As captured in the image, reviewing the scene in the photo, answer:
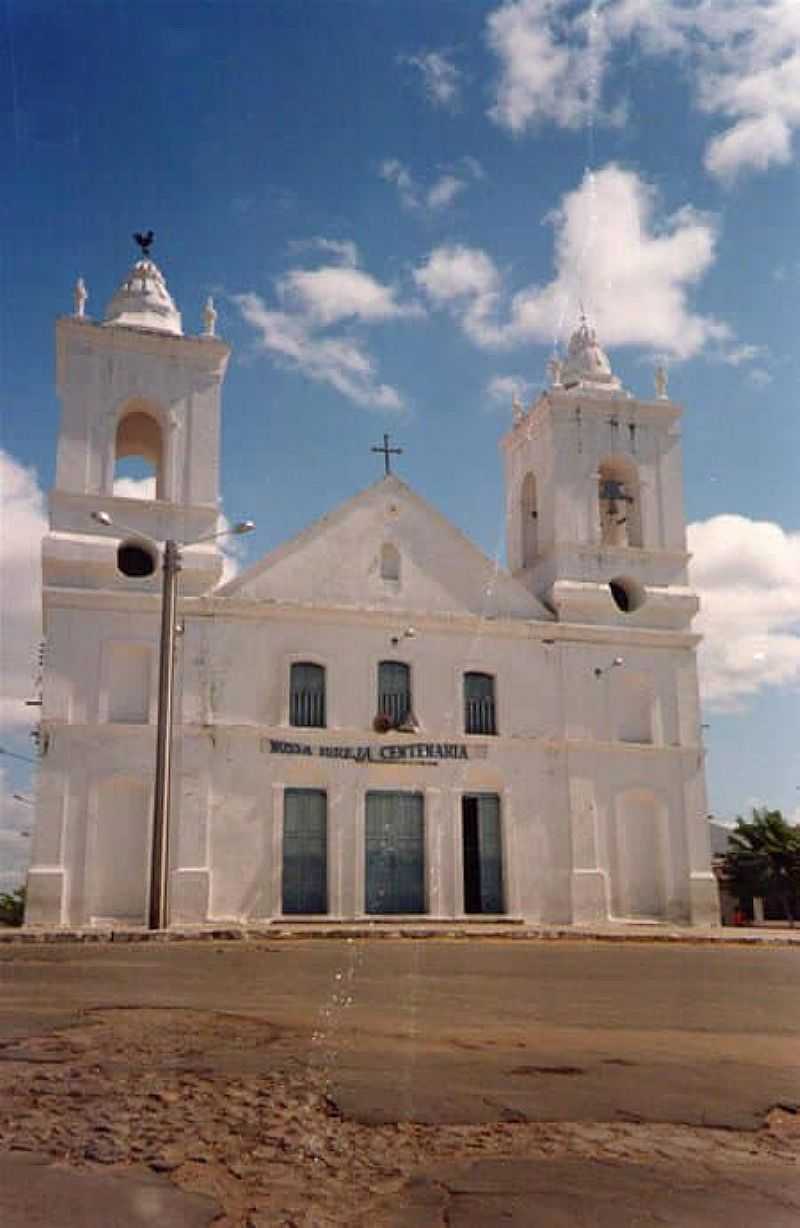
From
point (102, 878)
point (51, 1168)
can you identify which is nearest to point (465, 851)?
point (102, 878)

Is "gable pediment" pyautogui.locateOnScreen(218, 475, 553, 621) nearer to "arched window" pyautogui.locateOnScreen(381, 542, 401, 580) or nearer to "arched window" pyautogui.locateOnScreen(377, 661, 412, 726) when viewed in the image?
"arched window" pyautogui.locateOnScreen(381, 542, 401, 580)

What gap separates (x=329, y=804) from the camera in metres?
24.5

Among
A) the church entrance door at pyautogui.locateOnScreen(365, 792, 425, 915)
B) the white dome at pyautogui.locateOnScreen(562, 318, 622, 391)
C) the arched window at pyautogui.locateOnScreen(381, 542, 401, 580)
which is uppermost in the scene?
the white dome at pyautogui.locateOnScreen(562, 318, 622, 391)

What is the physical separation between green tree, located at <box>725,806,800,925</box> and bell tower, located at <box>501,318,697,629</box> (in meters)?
12.3

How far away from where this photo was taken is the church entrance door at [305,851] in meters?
23.9

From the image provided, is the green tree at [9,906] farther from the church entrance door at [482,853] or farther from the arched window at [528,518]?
the arched window at [528,518]

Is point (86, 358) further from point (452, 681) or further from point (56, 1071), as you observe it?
point (56, 1071)

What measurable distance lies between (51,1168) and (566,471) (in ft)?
83.4

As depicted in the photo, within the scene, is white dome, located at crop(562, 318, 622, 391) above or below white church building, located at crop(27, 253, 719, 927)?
above

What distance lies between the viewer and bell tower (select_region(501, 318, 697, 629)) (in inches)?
1088

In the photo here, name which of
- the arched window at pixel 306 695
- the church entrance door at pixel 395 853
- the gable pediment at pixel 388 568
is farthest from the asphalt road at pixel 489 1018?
the gable pediment at pixel 388 568

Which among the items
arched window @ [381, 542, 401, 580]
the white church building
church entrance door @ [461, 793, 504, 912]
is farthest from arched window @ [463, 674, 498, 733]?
arched window @ [381, 542, 401, 580]

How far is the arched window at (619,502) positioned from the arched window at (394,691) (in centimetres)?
640

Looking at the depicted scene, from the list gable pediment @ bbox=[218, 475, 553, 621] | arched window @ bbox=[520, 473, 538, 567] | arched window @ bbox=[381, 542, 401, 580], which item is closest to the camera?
gable pediment @ bbox=[218, 475, 553, 621]
